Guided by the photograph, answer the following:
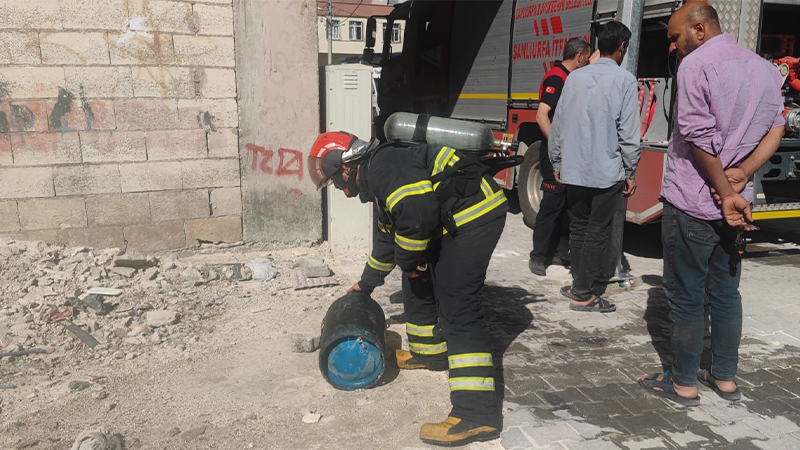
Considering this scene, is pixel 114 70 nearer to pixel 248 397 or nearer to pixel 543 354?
pixel 248 397

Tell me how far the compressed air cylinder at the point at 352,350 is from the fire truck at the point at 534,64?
10.0 feet

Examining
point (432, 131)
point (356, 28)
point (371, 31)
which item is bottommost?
point (432, 131)

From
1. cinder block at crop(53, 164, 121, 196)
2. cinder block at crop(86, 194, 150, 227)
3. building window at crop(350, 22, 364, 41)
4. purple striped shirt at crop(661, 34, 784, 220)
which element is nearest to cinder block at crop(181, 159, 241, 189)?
cinder block at crop(86, 194, 150, 227)

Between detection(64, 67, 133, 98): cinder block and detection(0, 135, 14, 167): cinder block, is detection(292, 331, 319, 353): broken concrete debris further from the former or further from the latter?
detection(0, 135, 14, 167): cinder block

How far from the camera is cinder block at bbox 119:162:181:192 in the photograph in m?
5.72

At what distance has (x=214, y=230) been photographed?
Answer: 6109mm

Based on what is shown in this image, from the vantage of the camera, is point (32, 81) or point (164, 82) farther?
point (164, 82)

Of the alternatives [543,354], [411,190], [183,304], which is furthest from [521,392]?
[183,304]

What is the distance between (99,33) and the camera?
215 inches

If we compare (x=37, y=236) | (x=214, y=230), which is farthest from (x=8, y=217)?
(x=214, y=230)

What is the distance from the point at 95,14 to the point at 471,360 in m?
4.52

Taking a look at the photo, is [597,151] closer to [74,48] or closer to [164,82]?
[164,82]

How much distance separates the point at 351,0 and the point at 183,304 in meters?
39.6

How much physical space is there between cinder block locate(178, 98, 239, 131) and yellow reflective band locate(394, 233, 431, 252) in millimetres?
3621
